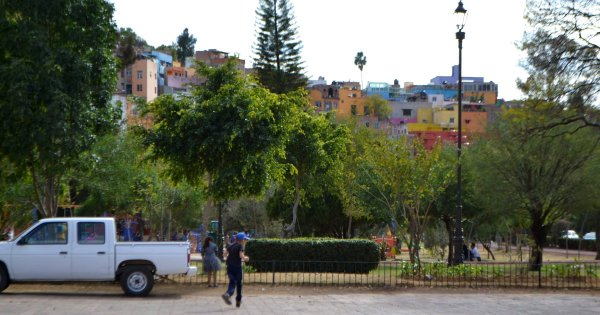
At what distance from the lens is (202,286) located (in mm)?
19453

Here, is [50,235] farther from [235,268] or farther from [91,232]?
[235,268]

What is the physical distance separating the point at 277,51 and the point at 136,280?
142 ft

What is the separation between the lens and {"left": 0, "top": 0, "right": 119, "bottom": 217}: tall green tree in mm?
18625

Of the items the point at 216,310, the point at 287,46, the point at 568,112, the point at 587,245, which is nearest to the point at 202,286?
the point at 216,310

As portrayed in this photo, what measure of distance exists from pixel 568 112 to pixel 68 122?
1486 cm

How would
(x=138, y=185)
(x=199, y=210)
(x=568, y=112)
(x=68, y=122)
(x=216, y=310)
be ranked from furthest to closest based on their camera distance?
1. (x=199, y=210)
2. (x=138, y=185)
3. (x=568, y=112)
4. (x=68, y=122)
5. (x=216, y=310)

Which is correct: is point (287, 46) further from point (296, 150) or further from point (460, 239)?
point (460, 239)

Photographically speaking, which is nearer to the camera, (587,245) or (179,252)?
(179,252)

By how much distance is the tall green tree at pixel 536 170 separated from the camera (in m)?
27.0

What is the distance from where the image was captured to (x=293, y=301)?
56.3 ft

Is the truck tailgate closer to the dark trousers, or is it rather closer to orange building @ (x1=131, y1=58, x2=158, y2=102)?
the dark trousers

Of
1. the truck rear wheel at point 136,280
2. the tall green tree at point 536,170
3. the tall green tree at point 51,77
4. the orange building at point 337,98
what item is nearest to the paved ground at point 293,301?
the truck rear wheel at point 136,280

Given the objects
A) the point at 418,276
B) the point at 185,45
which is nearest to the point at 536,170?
the point at 418,276

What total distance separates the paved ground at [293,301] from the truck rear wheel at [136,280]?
0.32 meters
